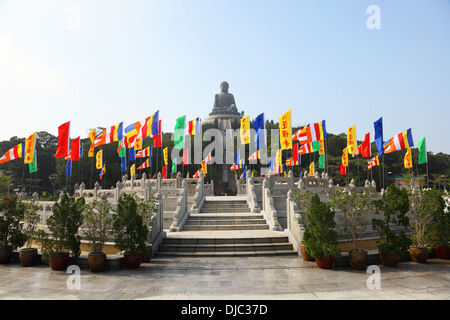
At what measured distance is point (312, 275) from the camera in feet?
26.1

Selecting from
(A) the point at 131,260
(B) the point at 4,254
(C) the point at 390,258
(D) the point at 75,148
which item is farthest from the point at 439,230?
(D) the point at 75,148

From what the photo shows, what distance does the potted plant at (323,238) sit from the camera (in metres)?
8.46

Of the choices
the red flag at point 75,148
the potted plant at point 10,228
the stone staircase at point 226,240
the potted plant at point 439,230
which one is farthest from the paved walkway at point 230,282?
the red flag at point 75,148

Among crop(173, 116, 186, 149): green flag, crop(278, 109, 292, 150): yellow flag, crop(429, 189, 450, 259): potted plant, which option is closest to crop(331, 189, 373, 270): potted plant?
crop(429, 189, 450, 259): potted plant

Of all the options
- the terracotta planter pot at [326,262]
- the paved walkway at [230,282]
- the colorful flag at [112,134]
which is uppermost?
the colorful flag at [112,134]

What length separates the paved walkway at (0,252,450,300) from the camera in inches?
251

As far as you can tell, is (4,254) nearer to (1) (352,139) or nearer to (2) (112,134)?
(2) (112,134)

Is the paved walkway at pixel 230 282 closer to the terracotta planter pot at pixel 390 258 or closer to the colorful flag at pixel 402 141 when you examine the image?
the terracotta planter pot at pixel 390 258

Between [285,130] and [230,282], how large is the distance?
42.2 feet

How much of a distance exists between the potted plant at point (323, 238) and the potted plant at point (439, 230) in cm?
336
